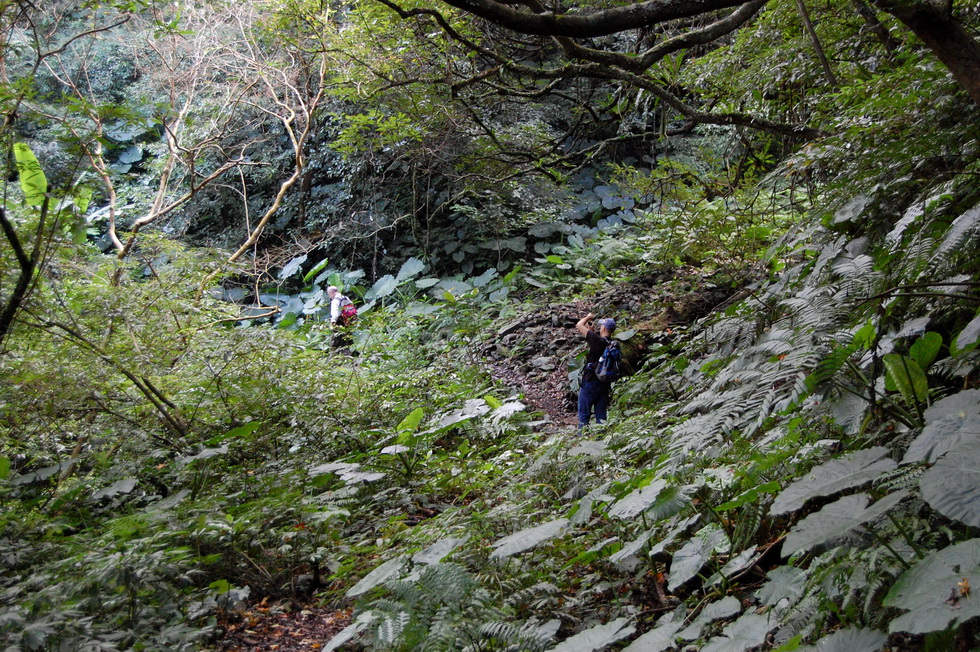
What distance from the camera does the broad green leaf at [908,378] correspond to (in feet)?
5.49

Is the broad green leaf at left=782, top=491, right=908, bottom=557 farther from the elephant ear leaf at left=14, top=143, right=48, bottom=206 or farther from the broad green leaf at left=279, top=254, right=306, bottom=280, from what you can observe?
the broad green leaf at left=279, top=254, right=306, bottom=280

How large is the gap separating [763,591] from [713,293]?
6400 mm

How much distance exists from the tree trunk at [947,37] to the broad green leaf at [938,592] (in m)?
1.83

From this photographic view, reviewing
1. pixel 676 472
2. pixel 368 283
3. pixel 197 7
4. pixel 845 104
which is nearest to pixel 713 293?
pixel 845 104

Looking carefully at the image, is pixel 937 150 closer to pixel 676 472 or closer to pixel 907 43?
pixel 907 43

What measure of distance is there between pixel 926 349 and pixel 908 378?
186mm

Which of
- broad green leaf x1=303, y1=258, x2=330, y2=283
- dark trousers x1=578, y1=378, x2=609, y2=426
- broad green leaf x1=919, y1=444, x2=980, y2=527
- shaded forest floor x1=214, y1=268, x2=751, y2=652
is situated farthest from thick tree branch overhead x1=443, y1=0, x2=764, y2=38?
broad green leaf x1=303, y1=258, x2=330, y2=283

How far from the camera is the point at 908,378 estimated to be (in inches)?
65.9

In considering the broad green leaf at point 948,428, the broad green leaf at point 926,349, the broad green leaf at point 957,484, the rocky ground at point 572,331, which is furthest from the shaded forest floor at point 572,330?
the broad green leaf at point 957,484

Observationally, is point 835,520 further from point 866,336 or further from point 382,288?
point 382,288

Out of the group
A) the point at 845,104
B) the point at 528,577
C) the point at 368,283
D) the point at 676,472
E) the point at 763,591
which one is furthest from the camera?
the point at 368,283

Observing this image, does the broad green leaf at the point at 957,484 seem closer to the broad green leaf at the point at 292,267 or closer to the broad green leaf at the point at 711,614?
the broad green leaf at the point at 711,614

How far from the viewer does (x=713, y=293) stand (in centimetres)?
761

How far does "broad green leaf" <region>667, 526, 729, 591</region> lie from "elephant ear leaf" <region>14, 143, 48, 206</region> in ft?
12.8
